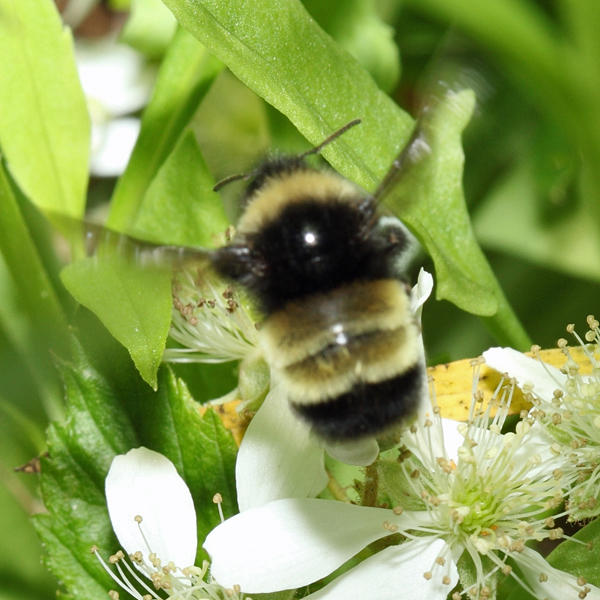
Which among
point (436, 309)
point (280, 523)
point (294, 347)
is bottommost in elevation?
point (436, 309)

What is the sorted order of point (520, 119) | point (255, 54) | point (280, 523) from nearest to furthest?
1. point (280, 523)
2. point (255, 54)
3. point (520, 119)

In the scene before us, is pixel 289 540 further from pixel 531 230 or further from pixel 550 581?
pixel 531 230

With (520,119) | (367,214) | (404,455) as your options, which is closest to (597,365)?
(404,455)

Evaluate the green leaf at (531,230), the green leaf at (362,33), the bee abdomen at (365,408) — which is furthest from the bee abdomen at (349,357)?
the green leaf at (531,230)

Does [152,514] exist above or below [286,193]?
below

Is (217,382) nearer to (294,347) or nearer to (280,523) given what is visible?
(280,523)

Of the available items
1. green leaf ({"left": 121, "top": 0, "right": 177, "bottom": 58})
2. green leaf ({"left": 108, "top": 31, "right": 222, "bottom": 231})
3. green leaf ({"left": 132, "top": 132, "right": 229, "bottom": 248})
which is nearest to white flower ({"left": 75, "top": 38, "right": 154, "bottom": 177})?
green leaf ({"left": 121, "top": 0, "right": 177, "bottom": 58})

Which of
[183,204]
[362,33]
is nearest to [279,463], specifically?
[183,204]
